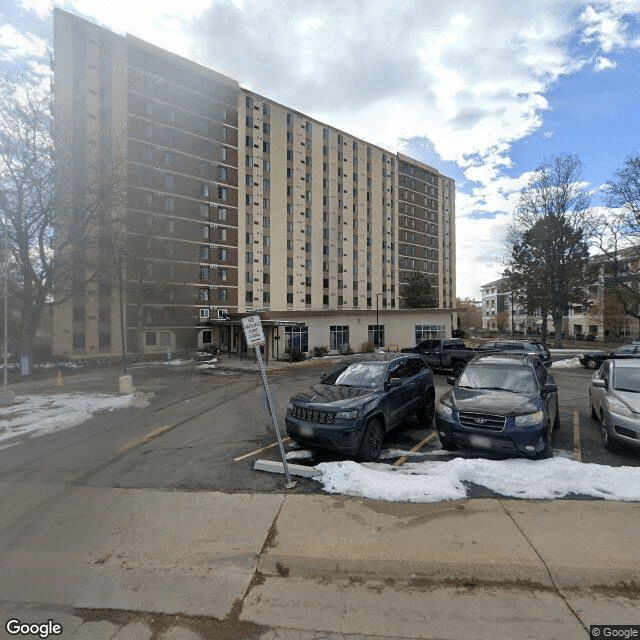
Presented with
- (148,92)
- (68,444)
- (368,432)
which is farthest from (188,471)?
(148,92)

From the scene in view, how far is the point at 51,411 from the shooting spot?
433 inches

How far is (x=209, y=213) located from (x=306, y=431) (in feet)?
143

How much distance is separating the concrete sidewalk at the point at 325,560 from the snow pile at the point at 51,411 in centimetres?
470

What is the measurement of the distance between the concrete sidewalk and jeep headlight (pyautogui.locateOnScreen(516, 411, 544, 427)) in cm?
129

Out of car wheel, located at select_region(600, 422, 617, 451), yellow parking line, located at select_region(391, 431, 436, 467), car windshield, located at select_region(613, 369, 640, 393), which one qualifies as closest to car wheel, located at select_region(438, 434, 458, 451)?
yellow parking line, located at select_region(391, 431, 436, 467)

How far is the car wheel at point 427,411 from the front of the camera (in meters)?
8.58

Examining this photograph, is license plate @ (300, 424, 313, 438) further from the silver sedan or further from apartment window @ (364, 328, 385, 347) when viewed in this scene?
apartment window @ (364, 328, 385, 347)

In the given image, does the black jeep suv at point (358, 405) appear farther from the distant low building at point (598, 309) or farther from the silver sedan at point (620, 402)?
the distant low building at point (598, 309)

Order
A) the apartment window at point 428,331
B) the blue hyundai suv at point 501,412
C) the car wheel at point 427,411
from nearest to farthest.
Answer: the blue hyundai suv at point 501,412 < the car wheel at point 427,411 < the apartment window at point 428,331

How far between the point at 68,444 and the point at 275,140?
50481mm

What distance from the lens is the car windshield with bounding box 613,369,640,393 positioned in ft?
22.4

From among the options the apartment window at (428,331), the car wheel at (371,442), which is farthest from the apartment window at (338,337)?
the car wheel at (371,442)

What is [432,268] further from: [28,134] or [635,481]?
[635,481]

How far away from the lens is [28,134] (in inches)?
848
